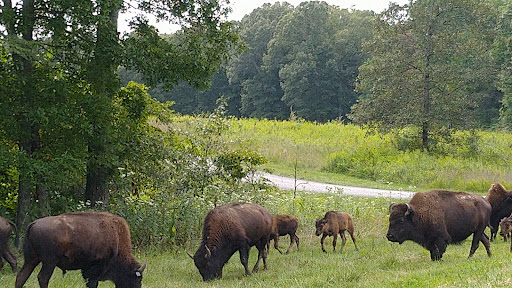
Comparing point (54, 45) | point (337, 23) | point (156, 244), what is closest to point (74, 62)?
point (54, 45)

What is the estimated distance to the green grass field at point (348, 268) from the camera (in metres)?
9.46

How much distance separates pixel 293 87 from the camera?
7588 cm

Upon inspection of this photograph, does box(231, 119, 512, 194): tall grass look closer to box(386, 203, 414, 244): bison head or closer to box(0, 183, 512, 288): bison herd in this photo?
box(0, 183, 512, 288): bison herd

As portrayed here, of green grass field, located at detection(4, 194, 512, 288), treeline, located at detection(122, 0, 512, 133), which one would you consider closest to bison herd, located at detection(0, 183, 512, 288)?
green grass field, located at detection(4, 194, 512, 288)

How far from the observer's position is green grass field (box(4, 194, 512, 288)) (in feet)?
31.0

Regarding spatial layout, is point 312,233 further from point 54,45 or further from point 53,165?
point 54,45

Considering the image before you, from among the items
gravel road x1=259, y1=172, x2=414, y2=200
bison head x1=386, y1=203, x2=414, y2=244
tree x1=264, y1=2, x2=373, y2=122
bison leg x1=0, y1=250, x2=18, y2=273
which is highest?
tree x1=264, y1=2, x2=373, y2=122

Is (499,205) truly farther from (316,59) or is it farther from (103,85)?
(316,59)

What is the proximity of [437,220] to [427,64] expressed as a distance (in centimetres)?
2362

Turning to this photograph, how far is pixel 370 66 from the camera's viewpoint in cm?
3484

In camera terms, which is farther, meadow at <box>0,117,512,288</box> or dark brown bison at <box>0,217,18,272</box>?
dark brown bison at <box>0,217,18,272</box>

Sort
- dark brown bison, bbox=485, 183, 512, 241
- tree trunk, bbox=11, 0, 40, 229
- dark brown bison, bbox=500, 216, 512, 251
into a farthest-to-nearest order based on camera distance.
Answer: dark brown bison, bbox=485, 183, 512, 241, dark brown bison, bbox=500, 216, 512, 251, tree trunk, bbox=11, 0, 40, 229

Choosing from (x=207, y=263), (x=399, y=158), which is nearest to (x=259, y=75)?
(x=399, y=158)

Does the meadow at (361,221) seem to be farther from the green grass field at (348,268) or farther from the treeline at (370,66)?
the treeline at (370,66)
